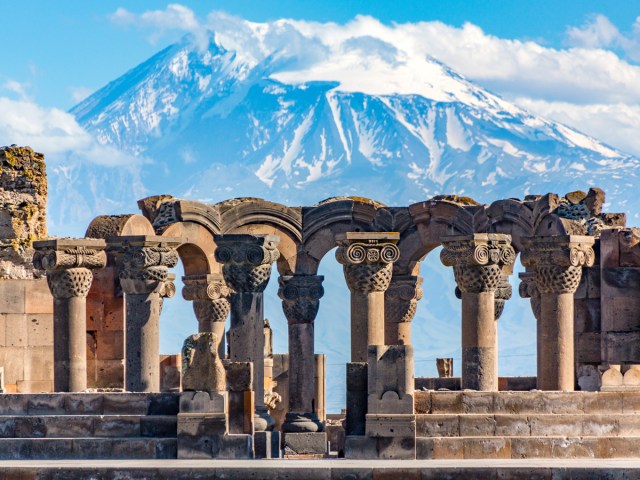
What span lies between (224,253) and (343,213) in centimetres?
474

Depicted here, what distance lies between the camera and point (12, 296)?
109ft

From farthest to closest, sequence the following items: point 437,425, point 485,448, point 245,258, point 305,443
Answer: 1. point 305,443
2. point 245,258
3. point 437,425
4. point 485,448

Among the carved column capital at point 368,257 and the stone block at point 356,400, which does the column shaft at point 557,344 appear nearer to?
the carved column capital at point 368,257

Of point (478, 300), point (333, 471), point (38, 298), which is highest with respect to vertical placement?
point (38, 298)

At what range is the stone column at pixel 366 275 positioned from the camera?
31.7m

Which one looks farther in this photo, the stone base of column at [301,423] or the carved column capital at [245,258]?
the stone base of column at [301,423]

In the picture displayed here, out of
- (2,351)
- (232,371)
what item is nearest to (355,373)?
(232,371)

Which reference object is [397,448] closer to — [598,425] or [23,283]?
[598,425]

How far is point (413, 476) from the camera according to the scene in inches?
965

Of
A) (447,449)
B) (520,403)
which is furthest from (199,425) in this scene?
(520,403)

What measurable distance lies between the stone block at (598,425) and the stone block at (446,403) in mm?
1903

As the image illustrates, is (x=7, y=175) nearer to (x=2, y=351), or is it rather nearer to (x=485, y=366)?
(x=2, y=351)

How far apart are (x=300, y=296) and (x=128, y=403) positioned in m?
9.56

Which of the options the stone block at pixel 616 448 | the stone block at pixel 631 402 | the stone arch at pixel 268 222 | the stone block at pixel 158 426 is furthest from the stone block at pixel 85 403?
the stone arch at pixel 268 222
